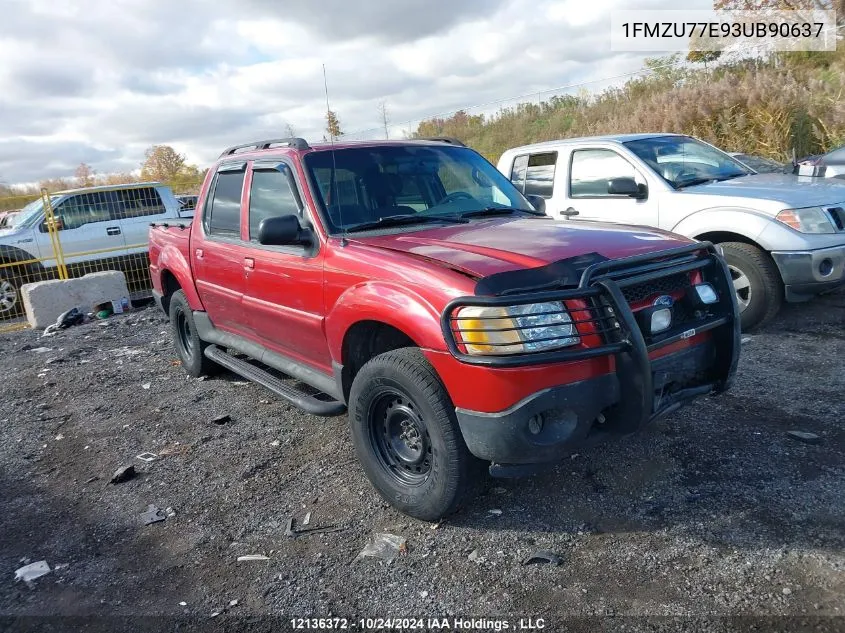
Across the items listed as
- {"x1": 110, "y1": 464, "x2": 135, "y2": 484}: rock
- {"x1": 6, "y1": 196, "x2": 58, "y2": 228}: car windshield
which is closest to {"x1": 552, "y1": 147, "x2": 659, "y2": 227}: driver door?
{"x1": 110, "y1": 464, "x2": 135, "y2": 484}: rock

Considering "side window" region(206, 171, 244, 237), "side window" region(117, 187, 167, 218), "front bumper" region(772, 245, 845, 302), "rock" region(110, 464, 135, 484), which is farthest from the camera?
"side window" region(117, 187, 167, 218)

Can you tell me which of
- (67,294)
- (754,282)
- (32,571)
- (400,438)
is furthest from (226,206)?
(67,294)

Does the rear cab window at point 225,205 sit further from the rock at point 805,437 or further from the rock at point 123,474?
the rock at point 805,437

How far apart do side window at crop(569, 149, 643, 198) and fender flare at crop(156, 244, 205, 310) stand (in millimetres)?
4107

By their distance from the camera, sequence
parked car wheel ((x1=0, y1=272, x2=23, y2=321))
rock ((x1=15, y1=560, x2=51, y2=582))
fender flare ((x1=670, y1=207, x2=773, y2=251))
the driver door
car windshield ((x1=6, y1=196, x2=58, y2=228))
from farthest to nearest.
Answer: car windshield ((x1=6, y1=196, x2=58, y2=228)), parked car wheel ((x1=0, y1=272, x2=23, y2=321)), the driver door, fender flare ((x1=670, y1=207, x2=773, y2=251)), rock ((x1=15, y1=560, x2=51, y2=582))

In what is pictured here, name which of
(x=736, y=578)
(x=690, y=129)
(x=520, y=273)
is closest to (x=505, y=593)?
(x=736, y=578)

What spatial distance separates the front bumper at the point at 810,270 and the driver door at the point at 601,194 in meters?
1.28

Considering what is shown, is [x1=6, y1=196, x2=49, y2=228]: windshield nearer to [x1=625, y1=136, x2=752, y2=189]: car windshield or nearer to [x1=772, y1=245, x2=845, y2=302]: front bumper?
[x1=625, y1=136, x2=752, y2=189]: car windshield

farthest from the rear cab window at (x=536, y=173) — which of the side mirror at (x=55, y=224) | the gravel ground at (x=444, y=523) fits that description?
the side mirror at (x=55, y=224)

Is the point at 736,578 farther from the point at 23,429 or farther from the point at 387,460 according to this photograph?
the point at 23,429

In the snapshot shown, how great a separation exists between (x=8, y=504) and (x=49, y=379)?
3.02 meters

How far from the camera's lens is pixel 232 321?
16.0 feet

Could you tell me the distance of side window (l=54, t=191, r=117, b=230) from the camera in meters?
10.4

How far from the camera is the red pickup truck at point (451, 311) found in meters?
2.70
